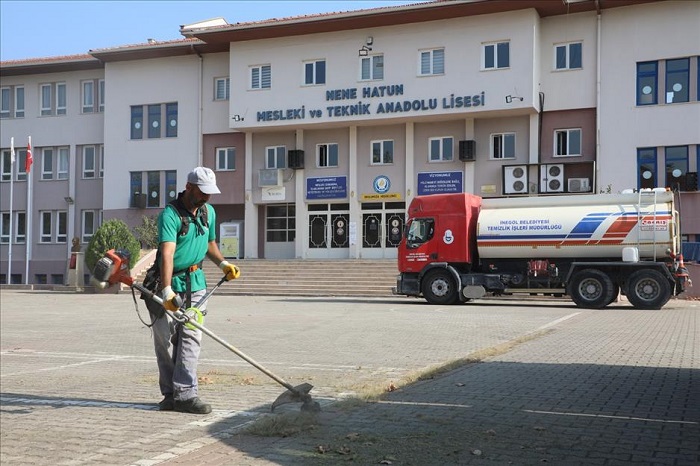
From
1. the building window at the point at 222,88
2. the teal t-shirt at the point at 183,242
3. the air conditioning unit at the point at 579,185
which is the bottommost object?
the teal t-shirt at the point at 183,242

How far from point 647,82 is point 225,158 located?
2046 centimetres

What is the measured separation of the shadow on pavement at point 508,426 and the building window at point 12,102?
42.6m

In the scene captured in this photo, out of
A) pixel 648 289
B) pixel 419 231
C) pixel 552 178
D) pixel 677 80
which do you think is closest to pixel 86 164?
pixel 552 178

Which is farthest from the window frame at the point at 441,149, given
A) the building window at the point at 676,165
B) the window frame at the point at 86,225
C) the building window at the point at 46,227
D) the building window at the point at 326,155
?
the building window at the point at 46,227

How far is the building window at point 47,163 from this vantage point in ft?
144

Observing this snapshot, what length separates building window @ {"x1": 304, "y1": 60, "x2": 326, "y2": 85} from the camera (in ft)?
118

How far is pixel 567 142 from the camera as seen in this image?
109 feet

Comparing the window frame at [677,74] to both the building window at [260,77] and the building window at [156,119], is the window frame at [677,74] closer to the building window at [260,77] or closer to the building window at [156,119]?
the building window at [260,77]

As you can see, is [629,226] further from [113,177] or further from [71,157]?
[71,157]

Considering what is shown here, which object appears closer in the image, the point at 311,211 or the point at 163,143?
the point at 311,211

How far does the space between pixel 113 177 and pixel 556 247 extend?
2675 centimetres

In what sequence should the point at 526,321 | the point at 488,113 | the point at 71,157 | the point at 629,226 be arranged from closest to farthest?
the point at 526,321 → the point at 629,226 → the point at 488,113 → the point at 71,157

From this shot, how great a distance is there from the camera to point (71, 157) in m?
43.1

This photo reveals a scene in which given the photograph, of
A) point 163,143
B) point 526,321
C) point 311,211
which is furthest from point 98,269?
point 163,143
